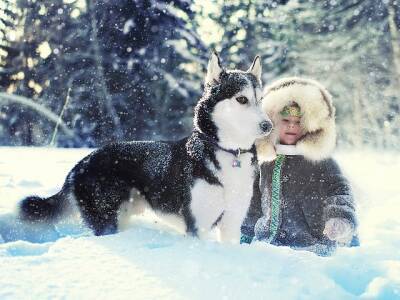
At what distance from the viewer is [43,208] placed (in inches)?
148

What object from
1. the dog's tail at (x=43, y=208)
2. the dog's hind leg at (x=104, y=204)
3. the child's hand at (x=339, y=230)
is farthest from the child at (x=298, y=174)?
the dog's tail at (x=43, y=208)

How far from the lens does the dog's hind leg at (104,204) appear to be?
3566mm

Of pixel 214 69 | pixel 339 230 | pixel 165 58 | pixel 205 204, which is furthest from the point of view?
A: pixel 165 58

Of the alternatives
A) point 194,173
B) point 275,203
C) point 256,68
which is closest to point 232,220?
point 194,173

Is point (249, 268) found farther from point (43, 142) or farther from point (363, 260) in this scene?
point (43, 142)

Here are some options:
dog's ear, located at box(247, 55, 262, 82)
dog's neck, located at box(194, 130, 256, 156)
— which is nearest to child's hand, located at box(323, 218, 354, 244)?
dog's neck, located at box(194, 130, 256, 156)

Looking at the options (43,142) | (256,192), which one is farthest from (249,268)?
(43,142)

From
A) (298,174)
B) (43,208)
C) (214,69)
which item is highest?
(214,69)

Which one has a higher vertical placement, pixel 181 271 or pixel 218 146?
pixel 218 146

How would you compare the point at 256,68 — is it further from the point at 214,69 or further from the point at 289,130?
the point at 289,130

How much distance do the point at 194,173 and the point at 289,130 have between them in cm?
104

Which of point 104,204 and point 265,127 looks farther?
point 104,204

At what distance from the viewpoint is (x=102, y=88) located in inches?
523

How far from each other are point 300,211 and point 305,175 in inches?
12.1
